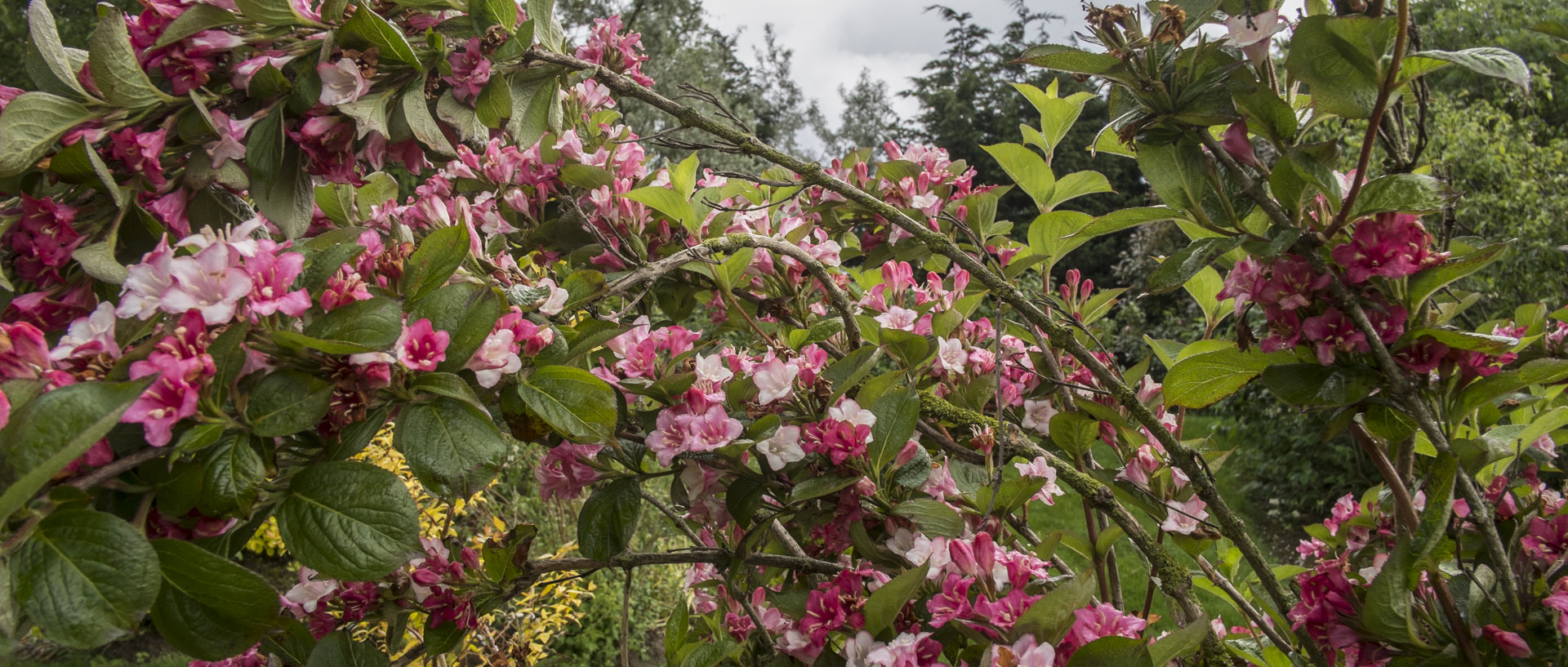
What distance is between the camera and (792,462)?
1010mm

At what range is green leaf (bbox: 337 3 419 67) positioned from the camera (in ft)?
2.81

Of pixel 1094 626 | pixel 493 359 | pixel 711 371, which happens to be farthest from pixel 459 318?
pixel 1094 626

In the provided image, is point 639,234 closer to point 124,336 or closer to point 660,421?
point 660,421

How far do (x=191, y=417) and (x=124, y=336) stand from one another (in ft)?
0.35

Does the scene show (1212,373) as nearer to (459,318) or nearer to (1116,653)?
(1116,653)

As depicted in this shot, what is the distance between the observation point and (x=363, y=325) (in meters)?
0.65

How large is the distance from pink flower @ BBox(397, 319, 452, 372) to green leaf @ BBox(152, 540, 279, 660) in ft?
0.62

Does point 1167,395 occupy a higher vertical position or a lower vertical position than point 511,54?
lower

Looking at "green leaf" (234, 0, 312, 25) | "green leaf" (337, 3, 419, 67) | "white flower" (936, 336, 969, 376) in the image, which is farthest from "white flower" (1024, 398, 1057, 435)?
"green leaf" (234, 0, 312, 25)

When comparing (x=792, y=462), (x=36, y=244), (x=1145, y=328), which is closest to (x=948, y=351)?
(x=792, y=462)

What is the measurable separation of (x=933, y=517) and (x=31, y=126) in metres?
0.94

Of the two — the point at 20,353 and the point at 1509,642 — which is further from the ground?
the point at 20,353

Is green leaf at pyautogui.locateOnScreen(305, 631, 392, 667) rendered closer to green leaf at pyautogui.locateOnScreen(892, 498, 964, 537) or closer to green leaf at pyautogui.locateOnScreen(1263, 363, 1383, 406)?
green leaf at pyautogui.locateOnScreen(892, 498, 964, 537)

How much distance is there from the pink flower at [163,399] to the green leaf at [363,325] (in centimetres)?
8
